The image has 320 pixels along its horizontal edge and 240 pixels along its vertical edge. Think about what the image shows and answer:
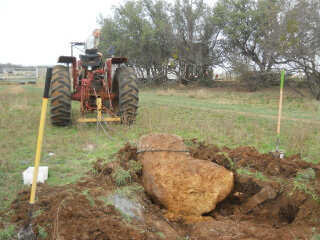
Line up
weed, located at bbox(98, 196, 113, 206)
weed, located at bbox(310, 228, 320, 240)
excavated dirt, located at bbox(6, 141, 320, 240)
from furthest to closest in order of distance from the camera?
1. weed, located at bbox(98, 196, 113, 206)
2. weed, located at bbox(310, 228, 320, 240)
3. excavated dirt, located at bbox(6, 141, 320, 240)

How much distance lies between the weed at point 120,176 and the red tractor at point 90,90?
3496 millimetres

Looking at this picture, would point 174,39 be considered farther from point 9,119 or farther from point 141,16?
point 9,119

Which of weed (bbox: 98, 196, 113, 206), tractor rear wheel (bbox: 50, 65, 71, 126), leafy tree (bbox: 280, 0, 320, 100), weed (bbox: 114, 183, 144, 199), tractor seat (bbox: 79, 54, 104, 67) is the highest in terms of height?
leafy tree (bbox: 280, 0, 320, 100)

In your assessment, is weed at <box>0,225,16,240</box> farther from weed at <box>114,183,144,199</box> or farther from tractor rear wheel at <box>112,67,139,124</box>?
tractor rear wheel at <box>112,67,139,124</box>

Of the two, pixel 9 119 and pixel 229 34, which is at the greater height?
pixel 229 34

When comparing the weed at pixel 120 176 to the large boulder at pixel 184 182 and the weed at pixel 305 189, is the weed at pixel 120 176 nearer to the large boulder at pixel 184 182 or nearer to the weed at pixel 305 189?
the large boulder at pixel 184 182

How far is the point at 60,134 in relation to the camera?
26.9 ft

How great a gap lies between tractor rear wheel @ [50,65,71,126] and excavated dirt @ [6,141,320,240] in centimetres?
330

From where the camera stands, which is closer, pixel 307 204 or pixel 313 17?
pixel 307 204

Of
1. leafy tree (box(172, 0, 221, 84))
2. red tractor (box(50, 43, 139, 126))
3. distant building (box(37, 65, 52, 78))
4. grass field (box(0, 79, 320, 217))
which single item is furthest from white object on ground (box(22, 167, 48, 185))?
distant building (box(37, 65, 52, 78))

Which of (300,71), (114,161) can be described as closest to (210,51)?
(300,71)

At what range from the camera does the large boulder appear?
4.97 m

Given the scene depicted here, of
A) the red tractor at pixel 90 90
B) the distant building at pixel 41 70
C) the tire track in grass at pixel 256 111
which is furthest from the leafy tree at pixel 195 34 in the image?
the red tractor at pixel 90 90

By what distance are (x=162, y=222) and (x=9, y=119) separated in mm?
7492
